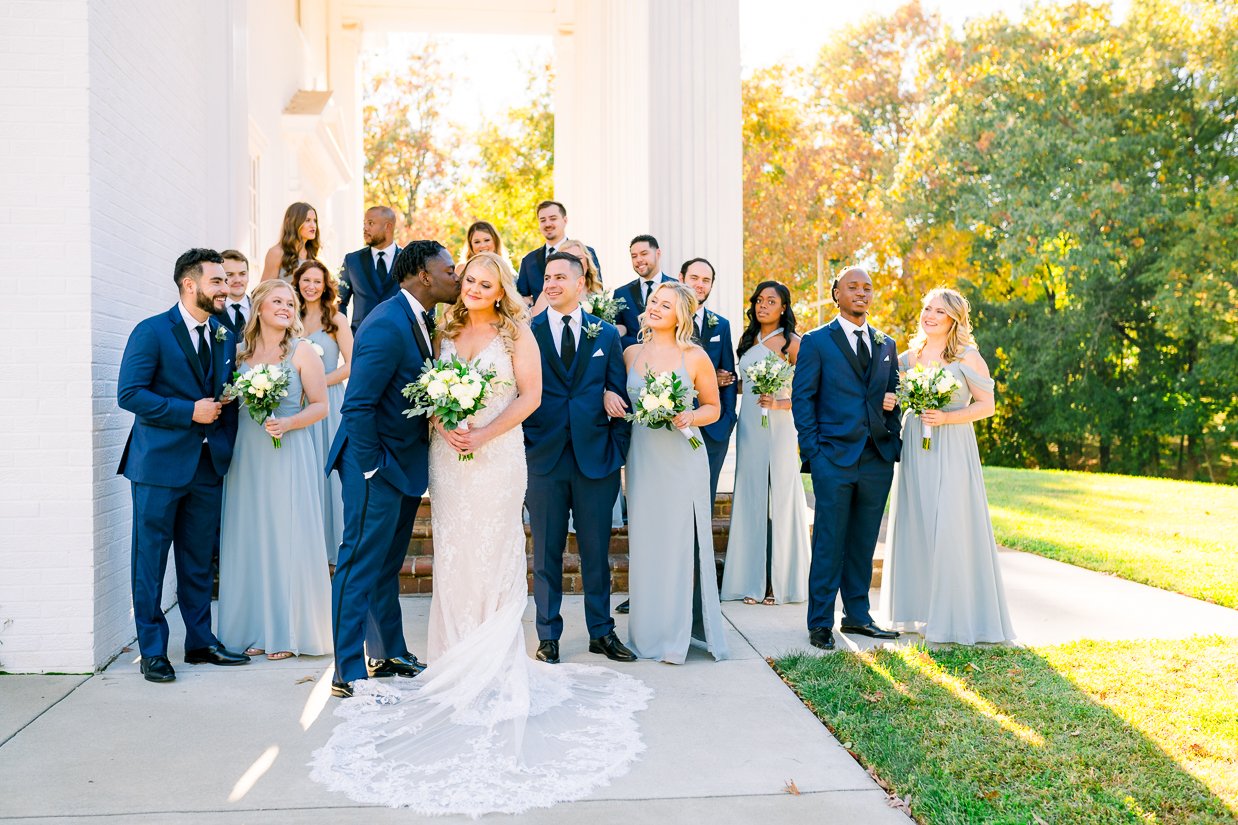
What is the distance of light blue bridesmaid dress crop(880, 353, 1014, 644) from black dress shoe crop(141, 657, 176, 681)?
4477 millimetres

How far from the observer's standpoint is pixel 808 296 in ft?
97.5

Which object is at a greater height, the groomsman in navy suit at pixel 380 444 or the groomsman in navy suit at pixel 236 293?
the groomsman in navy suit at pixel 236 293

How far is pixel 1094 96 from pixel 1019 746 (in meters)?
29.4

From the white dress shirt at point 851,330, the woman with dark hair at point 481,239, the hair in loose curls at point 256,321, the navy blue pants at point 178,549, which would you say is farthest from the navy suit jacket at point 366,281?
the white dress shirt at point 851,330

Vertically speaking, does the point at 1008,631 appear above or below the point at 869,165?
below

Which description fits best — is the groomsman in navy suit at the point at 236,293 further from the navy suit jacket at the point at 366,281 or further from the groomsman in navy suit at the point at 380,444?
the groomsman in navy suit at the point at 380,444

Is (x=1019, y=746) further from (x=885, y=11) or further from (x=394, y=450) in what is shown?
(x=885, y=11)

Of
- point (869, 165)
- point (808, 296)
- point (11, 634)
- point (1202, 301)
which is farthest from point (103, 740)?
point (869, 165)

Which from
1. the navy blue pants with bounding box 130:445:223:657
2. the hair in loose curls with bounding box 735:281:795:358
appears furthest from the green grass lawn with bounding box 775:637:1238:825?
the navy blue pants with bounding box 130:445:223:657

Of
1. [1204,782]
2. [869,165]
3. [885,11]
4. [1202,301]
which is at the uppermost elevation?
[885,11]

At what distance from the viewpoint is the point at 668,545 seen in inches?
265

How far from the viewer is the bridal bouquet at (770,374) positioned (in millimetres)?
7984

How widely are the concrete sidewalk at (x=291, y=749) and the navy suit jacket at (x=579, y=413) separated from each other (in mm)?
1224

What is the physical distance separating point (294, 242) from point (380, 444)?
3.25 meters
